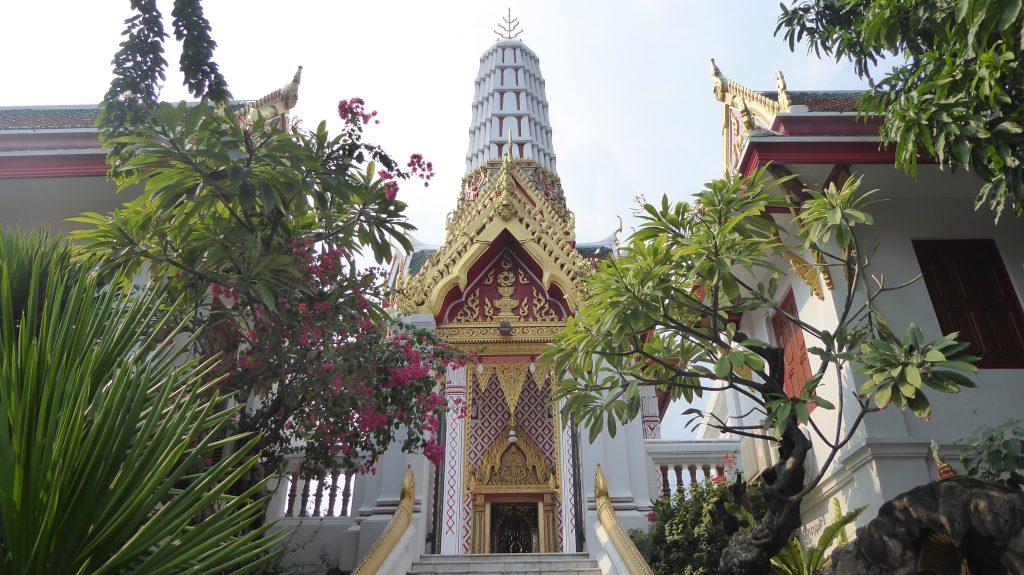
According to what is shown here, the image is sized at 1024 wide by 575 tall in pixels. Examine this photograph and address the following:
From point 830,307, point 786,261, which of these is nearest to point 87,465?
point 830,307

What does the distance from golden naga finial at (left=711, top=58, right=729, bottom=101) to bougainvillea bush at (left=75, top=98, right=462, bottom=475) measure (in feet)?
13.0

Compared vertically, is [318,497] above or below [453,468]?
below

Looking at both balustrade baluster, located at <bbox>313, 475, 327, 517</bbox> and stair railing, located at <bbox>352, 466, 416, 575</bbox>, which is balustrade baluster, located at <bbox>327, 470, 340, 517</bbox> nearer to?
balustrade baluster, located at <bbox>313, 475, 327, 517</bbox>

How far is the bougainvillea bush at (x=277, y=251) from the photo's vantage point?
13.5 ft

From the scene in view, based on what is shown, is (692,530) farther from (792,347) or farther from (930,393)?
(930,393)

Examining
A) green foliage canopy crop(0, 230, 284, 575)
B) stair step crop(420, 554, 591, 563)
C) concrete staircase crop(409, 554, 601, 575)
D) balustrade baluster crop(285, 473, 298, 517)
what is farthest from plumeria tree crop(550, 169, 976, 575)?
balustrade baluster crop(285, 473, 298, 517)

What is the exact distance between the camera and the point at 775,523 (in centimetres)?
434

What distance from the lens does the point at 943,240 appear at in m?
6.10

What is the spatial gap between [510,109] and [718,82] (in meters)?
8.45

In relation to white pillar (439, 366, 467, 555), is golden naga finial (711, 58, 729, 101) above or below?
above

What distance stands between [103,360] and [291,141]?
250cm

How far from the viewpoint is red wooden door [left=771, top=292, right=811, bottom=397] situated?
659 centimetres

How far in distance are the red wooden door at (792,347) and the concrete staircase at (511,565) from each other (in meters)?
2.42

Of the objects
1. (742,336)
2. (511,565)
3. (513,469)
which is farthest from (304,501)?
(742,336)
